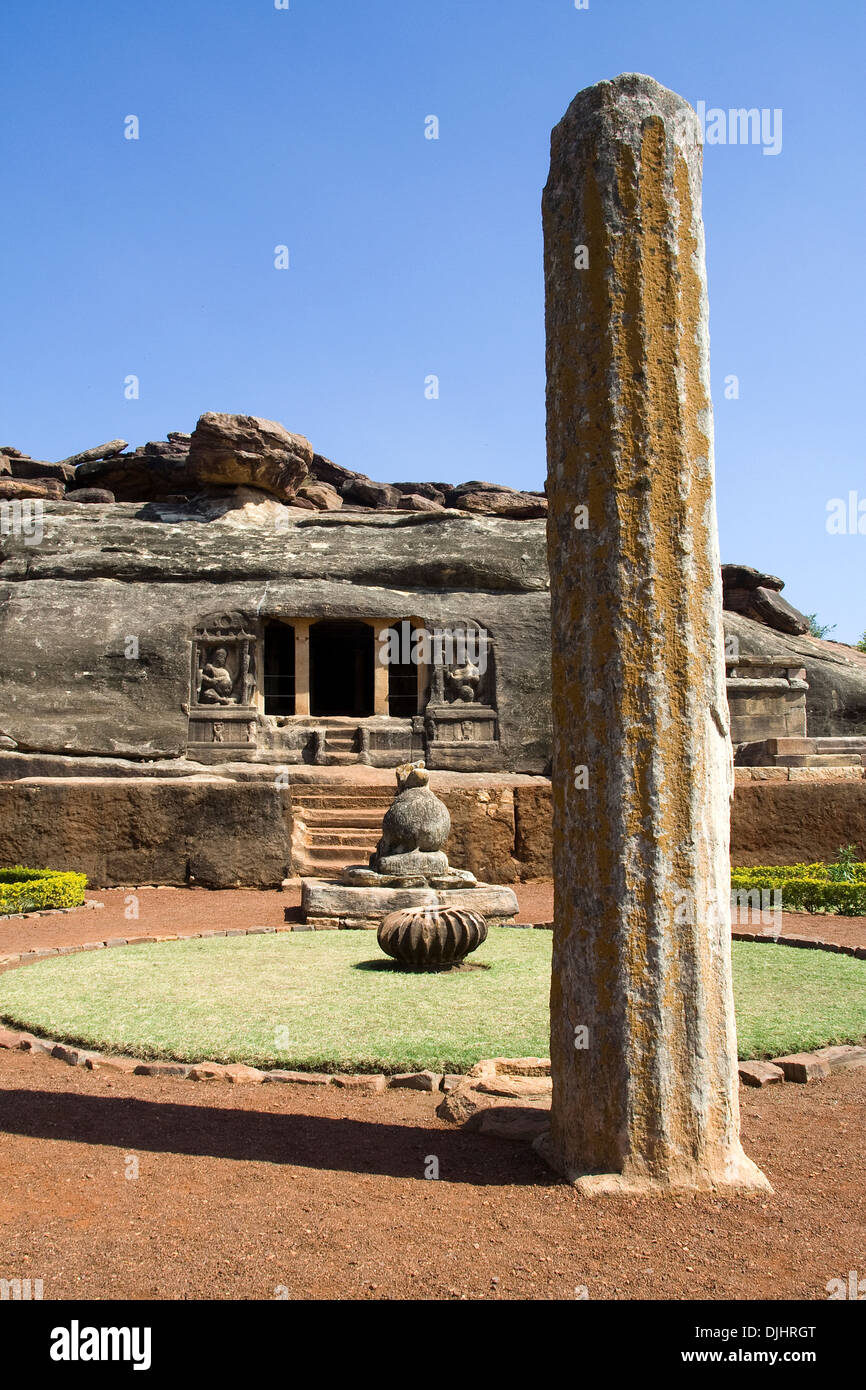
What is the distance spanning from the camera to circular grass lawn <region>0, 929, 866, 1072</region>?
4.89 m

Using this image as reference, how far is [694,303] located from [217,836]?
28.3ft

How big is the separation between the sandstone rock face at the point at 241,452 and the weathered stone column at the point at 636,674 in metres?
19.8

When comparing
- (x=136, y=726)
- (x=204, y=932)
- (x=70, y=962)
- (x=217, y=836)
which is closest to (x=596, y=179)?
(x=70, y=962)

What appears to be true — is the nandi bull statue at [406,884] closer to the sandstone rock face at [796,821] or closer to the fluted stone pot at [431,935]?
the fluted stone pot at [431,935]

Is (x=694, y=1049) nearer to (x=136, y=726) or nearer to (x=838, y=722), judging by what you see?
(x=136, y=726)

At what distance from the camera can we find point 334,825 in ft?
42.8

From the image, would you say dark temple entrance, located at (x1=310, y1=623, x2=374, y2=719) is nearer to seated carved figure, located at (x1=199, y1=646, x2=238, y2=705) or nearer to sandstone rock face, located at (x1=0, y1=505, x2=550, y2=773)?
sandstone rock face, located at (x1=0, y1=505, x2=550, y2=773)

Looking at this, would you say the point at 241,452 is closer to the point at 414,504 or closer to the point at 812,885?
the point at 414,504

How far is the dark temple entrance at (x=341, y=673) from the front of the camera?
2414 centimetres

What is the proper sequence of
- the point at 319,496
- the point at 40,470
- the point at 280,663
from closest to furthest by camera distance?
the point at 280,663, the point at 319,496, the point at 40,470

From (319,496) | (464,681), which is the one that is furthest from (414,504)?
(464,681)

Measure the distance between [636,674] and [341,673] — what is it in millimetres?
22854

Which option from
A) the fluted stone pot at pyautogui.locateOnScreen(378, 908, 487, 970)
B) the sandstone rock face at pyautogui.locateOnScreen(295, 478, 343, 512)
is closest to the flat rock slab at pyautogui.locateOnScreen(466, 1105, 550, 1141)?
the fluted stone pot at pyautogui.locateOnScreen(378, 908, 487, 970)

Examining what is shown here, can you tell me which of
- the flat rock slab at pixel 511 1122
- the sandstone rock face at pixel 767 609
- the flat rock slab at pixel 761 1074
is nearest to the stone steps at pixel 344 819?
the flat rock slab at pixel 761 1074
